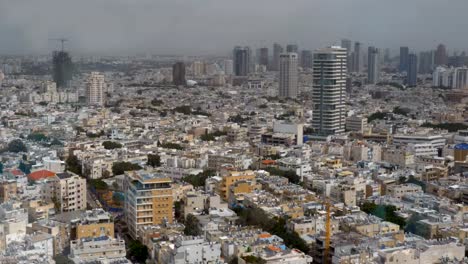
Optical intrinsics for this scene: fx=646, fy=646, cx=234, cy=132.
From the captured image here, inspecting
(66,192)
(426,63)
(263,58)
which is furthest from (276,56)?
(66,192)

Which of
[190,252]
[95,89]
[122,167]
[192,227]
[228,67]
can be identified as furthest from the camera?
[228,67]

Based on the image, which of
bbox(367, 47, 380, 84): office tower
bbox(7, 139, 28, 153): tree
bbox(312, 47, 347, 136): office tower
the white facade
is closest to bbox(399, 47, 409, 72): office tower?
bbox(367, 47, 380, 84): office tower

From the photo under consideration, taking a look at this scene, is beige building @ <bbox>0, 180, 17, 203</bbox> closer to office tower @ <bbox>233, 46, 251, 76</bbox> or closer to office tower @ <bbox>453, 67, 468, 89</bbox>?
office tower @ <bbox>453, 67, 468, 89</bbox>

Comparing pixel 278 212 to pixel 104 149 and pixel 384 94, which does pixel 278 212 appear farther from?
pixel 384 94

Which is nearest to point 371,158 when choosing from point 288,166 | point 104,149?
point 288,166

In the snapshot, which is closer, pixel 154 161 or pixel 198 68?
pixel 154 161

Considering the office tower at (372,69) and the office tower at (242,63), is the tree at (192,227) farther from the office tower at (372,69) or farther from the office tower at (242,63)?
the office tower at (372,69)

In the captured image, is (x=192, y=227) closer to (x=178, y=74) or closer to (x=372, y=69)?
(x=178, y=74)
